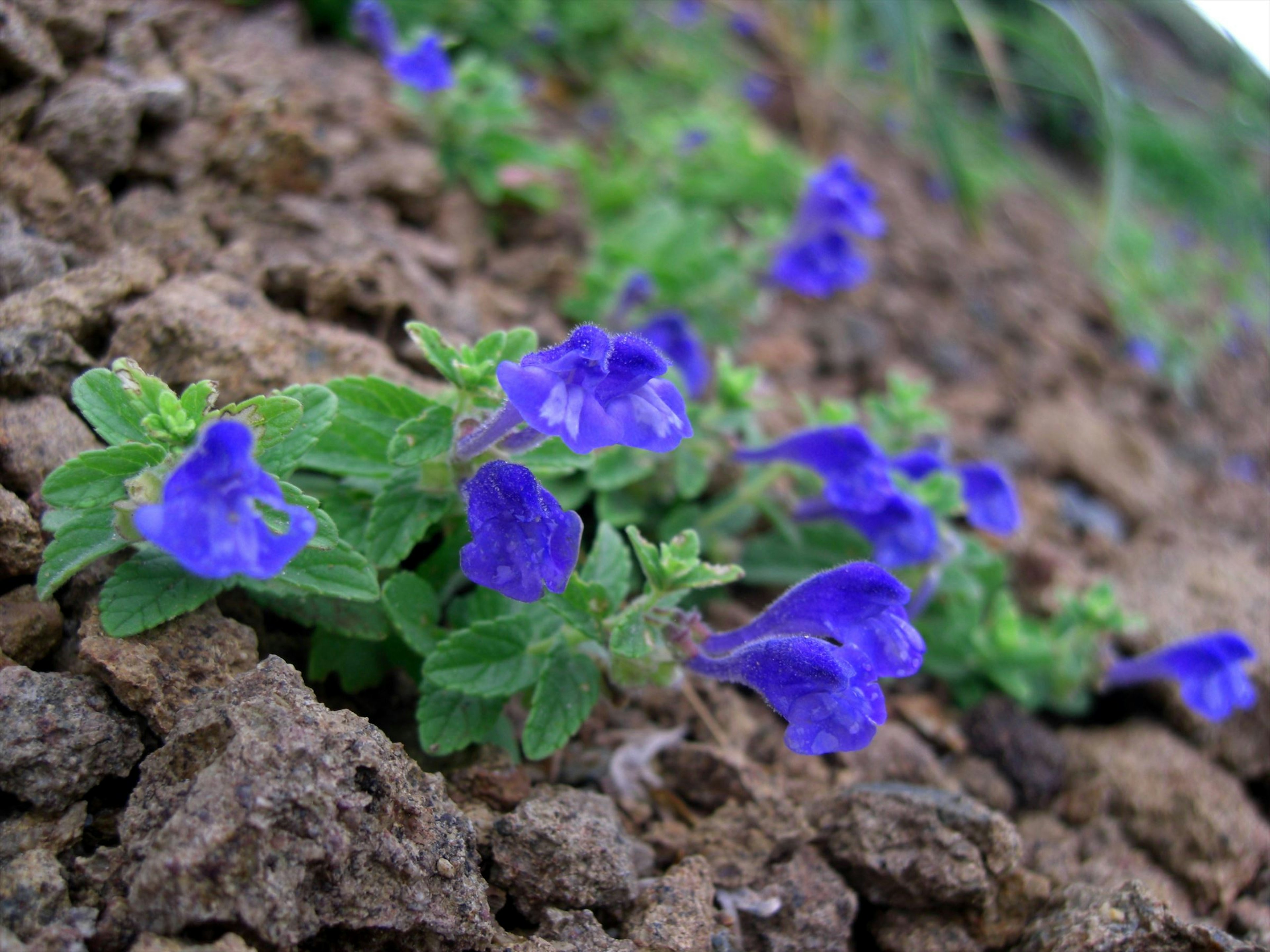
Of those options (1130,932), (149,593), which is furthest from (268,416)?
(1130,932)

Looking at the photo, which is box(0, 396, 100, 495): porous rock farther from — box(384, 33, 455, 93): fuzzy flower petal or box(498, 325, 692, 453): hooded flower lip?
box(384, 33, 455, 93): fuzzy flower petal

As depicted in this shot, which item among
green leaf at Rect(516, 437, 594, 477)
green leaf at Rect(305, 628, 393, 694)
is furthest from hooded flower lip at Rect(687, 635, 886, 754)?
green leaf at Rect(305, 628, 393, 694)

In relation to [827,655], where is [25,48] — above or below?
below

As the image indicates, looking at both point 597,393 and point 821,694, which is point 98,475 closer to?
point 597,393

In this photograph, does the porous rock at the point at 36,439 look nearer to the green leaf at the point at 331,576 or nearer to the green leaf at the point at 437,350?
the green leaf at the point at 331,576

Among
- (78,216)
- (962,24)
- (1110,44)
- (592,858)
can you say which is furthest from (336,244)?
(1110,44)

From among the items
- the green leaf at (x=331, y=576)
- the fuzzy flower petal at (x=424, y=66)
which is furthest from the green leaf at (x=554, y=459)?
the fuzzy flower petal at (x=424, y=66)
